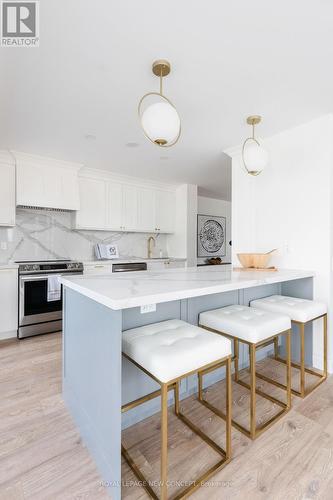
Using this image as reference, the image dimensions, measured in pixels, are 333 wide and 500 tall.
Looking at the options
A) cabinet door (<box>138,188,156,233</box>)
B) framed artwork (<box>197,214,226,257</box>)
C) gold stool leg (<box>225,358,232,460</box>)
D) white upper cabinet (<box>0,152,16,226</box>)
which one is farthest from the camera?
framed artwork (<box>197,214,226,257</box>)

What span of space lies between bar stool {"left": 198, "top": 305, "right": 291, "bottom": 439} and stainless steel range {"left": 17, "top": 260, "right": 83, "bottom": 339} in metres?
2.31

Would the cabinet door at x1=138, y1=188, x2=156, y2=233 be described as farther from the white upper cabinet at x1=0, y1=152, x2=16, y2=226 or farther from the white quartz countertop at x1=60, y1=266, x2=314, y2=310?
the white quartz countertop at x1=60, y1=266, x2=314, y2=310

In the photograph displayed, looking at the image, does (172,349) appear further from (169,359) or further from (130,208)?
(130,208)

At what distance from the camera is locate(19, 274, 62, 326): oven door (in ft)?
10.3

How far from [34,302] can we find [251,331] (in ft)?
9.22

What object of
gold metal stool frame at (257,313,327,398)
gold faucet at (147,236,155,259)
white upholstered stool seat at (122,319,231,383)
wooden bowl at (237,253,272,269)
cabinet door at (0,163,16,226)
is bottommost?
gold metal stool frame at (257,313,327,398)

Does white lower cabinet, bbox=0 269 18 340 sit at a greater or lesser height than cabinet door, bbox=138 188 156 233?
lesser

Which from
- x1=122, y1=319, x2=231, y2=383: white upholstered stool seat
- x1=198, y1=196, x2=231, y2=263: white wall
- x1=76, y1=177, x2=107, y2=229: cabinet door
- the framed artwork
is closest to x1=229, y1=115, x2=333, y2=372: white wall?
x1=122, y1=319, x2=231, y2=383: white upholstered stool seat


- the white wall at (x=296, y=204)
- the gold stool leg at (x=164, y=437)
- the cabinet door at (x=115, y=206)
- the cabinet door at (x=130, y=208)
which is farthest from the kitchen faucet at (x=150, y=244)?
→ the gold stool leg at (x=164, y=437)

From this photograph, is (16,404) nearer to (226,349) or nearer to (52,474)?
(52,474)

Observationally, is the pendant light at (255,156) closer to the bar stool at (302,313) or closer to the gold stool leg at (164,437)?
the bar stool at (302,313)

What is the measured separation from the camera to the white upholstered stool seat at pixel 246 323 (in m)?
1.52

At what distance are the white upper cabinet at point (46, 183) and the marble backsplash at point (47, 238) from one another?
1.35 feet

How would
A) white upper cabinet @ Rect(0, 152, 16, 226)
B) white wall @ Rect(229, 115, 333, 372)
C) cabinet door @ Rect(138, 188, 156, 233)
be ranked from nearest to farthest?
1. white wall @ Rect(229, 115, 333, 372)
2. white upper cabinet @ Rect(0, 152, 16, 226)
3. cabinet door @ Rect(138, 188, 156, 233)
